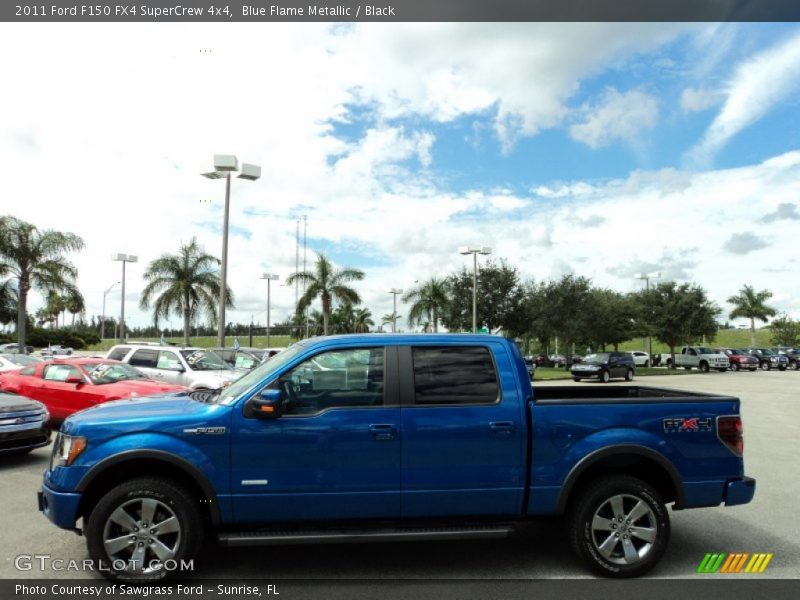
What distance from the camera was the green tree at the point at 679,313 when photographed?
46.7 meters

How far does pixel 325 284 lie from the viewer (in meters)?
38.4

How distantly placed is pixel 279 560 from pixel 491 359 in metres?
2.33

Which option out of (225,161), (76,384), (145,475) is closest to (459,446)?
(145,475)

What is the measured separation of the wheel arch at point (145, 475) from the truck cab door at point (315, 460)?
20cm

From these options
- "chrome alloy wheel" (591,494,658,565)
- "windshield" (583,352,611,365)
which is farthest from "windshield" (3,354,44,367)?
"windshield" (583,352,611,365)

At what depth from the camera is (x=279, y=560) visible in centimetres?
498

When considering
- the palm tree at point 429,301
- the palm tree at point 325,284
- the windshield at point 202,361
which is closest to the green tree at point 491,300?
the palm tree at point 429,301

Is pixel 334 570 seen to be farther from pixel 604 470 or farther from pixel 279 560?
pixel 604 470

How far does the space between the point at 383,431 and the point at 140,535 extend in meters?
1.85

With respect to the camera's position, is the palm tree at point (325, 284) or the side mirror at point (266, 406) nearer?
the side mirror at point (266, 406)

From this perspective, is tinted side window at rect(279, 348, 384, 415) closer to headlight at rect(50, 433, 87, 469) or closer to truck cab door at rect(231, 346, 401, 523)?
truck cab door at rect(231, 346, 401, 523)

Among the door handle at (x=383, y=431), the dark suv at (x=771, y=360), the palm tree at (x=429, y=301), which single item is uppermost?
the palm tree at (x=429, y=301)

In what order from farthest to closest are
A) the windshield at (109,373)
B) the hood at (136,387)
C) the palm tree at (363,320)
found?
the palm tree at (363,320) < the windshield at (109,373) < the hood at (136,387)

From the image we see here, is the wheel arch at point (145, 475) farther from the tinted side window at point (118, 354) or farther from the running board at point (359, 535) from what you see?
the tinted side window at point (118, 354)
